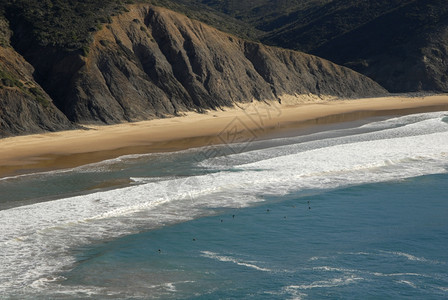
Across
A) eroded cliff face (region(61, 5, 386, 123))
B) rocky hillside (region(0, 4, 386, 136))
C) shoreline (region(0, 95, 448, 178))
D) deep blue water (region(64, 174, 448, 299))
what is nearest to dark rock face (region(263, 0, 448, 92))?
eroded cliff face (region(61, 5, 386, 123))

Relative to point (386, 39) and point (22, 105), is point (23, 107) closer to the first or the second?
point (22, 105)

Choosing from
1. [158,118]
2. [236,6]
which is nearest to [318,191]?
[158,118]

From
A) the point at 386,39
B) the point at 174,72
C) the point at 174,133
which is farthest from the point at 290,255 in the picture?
the point at 386,39

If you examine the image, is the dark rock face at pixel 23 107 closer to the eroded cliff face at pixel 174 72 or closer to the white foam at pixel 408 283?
the eroded cliff face at pixel 174 72

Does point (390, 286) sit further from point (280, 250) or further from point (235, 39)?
point (235, 39)

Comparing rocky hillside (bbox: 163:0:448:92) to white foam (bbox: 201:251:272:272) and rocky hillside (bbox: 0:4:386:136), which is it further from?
white foam (bbox: 201:251:272:272)

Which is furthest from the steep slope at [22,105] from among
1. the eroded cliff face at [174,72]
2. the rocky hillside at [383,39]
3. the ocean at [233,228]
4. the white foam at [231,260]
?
the rocky hillside at [383,39]
